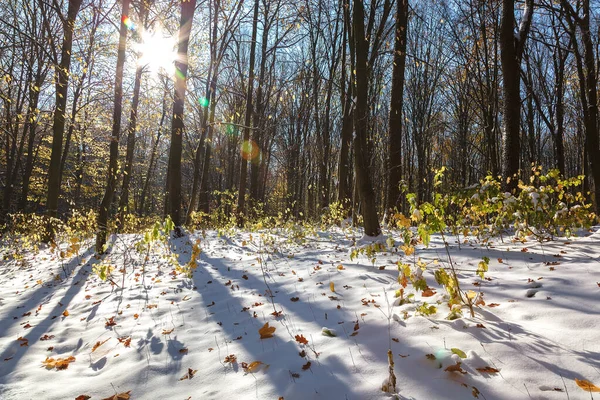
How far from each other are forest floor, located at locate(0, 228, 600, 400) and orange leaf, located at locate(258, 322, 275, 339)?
0.02m

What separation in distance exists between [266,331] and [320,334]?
513 millimetres

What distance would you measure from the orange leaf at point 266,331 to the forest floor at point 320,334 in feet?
0.07

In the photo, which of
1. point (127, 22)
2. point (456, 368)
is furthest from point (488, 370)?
point (127, 22)

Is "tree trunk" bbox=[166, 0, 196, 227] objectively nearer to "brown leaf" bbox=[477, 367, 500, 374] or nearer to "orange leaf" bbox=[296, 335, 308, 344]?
"orange leaf" bbox=[296, 335, 308, 344]

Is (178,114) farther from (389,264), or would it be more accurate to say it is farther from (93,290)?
(389,264)

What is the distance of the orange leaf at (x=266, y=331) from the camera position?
2.73 meters

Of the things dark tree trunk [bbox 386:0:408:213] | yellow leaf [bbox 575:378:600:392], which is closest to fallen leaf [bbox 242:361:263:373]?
yellow leaf [bbox 575:378:600:392]

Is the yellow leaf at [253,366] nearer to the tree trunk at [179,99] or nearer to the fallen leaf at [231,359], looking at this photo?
the fallen leaf at [231,359]

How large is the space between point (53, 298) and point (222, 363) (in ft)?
12.8

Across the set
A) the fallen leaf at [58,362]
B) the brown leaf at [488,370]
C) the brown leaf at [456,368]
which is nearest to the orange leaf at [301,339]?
the brown leaf at [456,368]

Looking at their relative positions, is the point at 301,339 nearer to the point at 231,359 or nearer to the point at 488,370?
the point at 231,359

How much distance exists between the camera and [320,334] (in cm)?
256

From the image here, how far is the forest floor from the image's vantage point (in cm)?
179

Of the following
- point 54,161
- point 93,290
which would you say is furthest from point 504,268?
point 54,161
